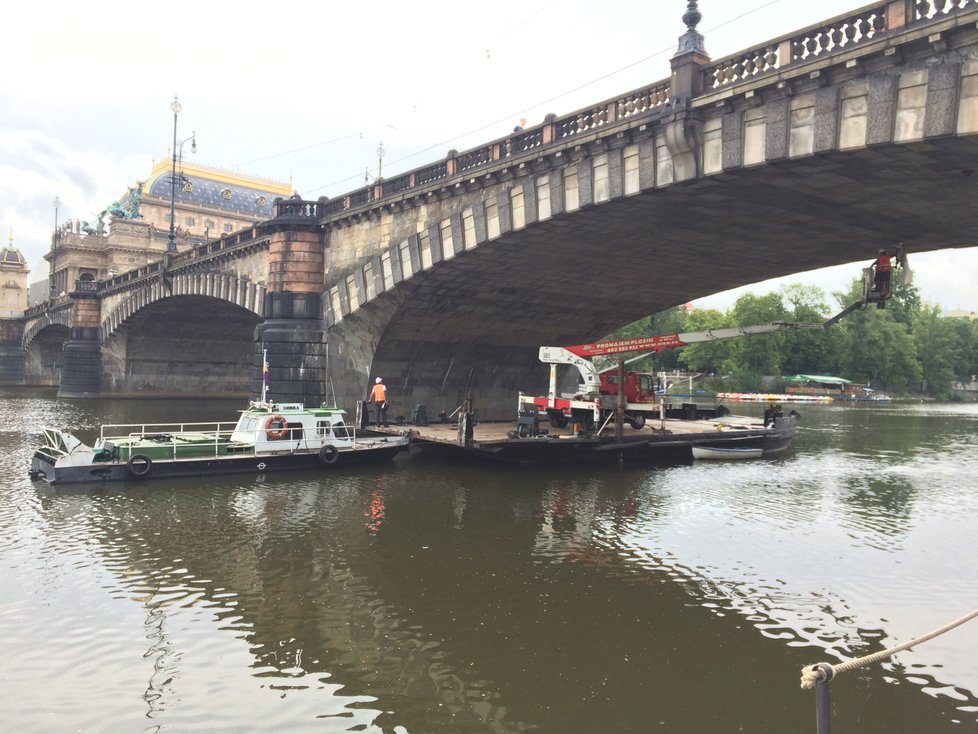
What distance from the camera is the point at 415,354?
108ft

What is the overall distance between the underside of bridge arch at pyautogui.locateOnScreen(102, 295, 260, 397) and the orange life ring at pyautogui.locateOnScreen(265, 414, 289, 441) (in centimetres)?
3546

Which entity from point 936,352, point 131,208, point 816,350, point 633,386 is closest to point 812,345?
point 816,350

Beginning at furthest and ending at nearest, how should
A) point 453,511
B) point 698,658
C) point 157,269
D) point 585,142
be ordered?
point 157,269
point 585,142
point 453,511
point 698,658

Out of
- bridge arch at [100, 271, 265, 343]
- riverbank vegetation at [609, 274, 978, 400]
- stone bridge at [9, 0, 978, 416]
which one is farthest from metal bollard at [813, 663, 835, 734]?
riverbank vegetation at [609, 274, 978, 400]

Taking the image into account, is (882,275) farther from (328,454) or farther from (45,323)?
(45,323)

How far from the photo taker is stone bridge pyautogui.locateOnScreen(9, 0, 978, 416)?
14594mm

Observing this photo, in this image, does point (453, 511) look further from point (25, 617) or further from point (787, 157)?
point (787, 157)

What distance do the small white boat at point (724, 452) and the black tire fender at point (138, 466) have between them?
62.1 feet

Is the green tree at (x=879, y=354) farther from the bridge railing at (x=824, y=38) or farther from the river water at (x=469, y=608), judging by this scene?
the bridge railing at (x=824, y=38)

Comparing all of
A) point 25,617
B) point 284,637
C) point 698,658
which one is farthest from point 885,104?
point 25,617

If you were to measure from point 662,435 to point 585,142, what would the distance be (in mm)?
11902

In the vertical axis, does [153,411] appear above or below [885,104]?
below

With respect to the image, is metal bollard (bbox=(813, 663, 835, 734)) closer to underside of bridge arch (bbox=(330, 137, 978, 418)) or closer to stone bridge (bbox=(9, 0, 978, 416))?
stone bridge (bbox=(9, 0, 978, 416))

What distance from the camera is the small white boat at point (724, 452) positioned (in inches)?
1092
